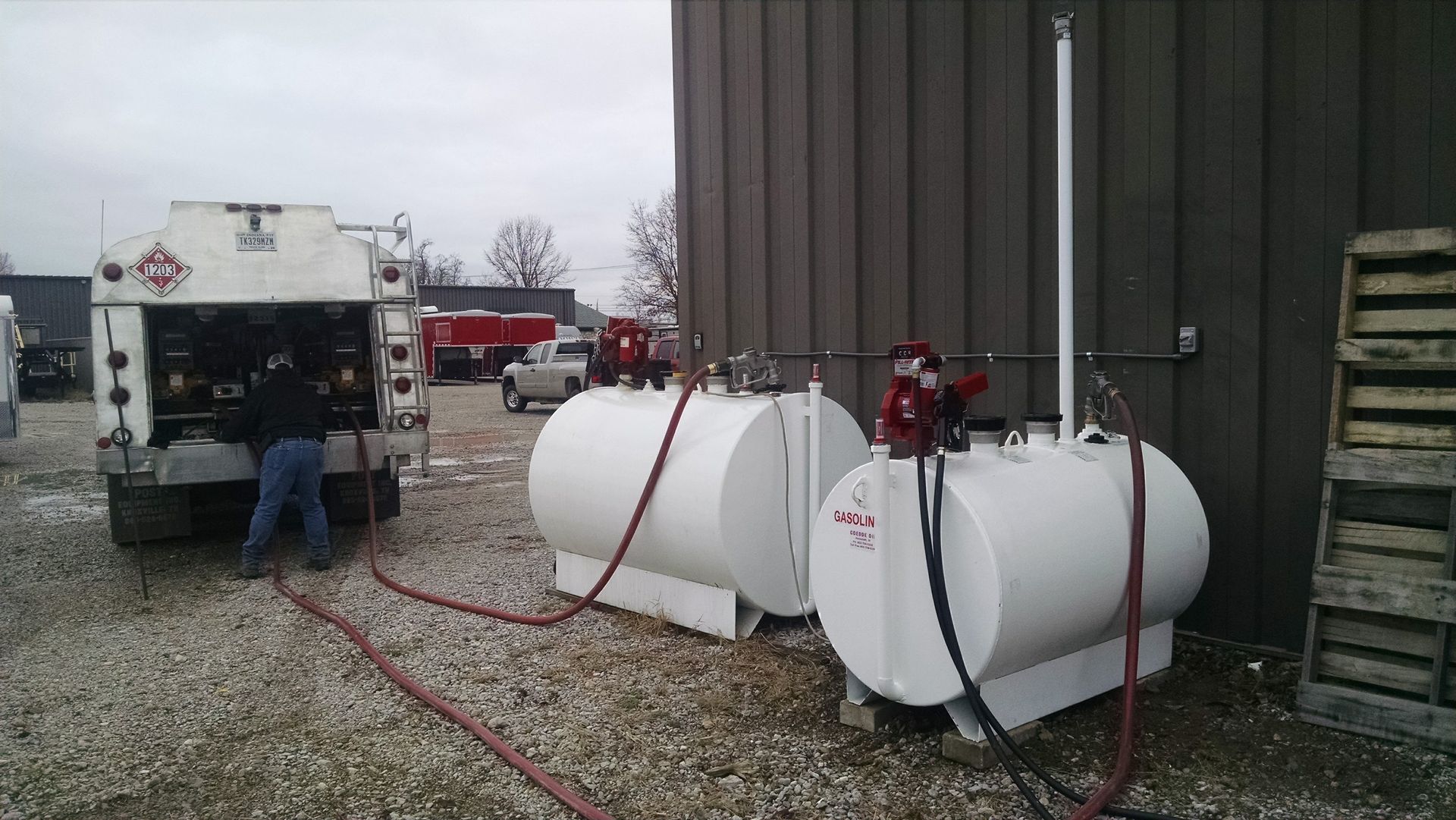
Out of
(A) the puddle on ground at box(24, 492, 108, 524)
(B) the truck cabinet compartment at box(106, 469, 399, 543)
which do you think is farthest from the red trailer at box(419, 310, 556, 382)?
(B) the truck cabinet compartment at box(106, 469, 399, 543)

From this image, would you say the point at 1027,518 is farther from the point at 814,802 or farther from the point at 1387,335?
the point at 1387,335

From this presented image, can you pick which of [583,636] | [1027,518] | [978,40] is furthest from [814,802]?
[978,40]

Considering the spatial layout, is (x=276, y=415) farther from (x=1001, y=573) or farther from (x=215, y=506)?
(x=1001, y=573)

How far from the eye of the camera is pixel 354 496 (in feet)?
31.3

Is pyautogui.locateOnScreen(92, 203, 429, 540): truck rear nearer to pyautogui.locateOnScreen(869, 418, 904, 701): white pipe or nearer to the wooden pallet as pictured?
pyautogui.locateOnScreen(869, 418, 904, 701): white pipe

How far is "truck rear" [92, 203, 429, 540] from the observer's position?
7.86 m

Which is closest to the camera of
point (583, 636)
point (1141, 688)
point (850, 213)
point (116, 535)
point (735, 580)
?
point (1141, 688)

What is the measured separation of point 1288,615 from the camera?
5172mm

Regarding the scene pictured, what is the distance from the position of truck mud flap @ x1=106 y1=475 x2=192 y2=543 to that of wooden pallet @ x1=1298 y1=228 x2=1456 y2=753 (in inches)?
328

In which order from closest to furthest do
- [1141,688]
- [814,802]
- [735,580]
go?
[814,802]
[1141,688]
[735,580]

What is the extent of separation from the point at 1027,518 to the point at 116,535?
798cm

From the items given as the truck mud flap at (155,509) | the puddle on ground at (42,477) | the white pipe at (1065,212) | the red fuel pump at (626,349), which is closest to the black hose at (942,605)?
the white pipe at (1065,212)

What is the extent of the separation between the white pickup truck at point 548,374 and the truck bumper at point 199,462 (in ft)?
47.8

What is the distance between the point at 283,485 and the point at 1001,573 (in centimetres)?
595
